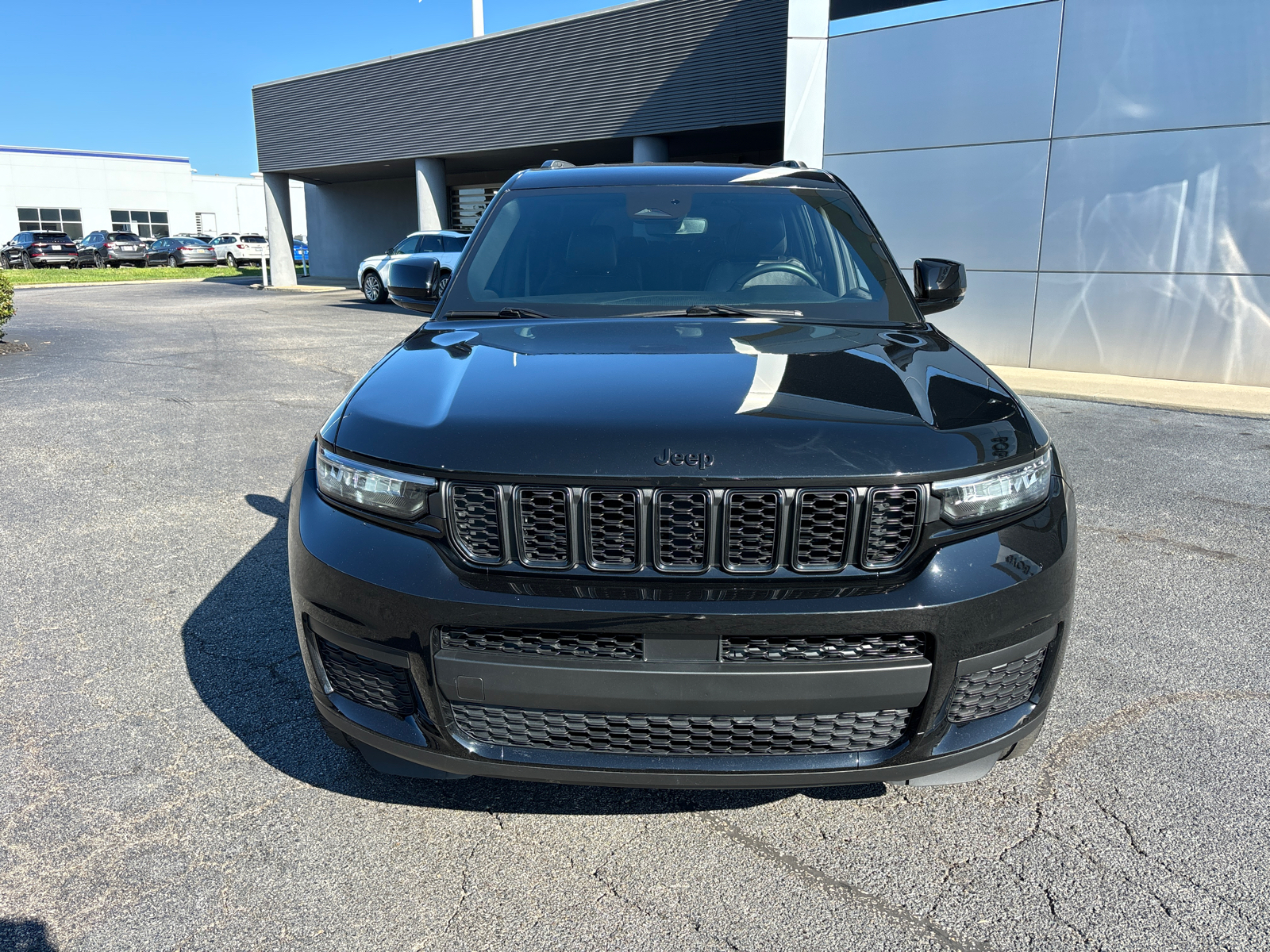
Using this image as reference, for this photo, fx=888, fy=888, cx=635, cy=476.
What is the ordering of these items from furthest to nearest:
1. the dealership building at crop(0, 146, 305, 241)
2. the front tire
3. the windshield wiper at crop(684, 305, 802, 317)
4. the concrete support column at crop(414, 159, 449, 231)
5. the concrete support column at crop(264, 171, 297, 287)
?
the dealership building at crop(0, 146, 305, 241) < the concrete support column at crop(264, 171, 297, 287) < the concrete support column at crop(414, 159, 449, 231) < the front tire < the windshield wiper at crop(684, 305, 802, 317)

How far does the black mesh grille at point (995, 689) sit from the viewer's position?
6.54 feet

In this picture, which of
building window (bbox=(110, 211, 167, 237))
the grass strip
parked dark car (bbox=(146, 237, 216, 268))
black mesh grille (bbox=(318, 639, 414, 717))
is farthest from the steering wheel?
building window (bbox=(110, 211, 167, 237))

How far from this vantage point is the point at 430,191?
2453 cm

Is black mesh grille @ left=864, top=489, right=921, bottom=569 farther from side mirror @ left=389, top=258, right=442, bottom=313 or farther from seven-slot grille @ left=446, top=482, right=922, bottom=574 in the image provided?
side mirror @ left=389, top=258, right=442, bottom=313

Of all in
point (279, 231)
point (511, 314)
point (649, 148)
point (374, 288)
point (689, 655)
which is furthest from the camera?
point (279, 231)

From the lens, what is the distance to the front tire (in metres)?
21.0

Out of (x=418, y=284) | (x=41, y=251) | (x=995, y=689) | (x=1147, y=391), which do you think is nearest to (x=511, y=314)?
(x=418, y=284)

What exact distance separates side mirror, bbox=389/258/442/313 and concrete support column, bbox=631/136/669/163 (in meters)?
16.3

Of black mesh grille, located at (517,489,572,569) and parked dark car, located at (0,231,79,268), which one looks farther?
parked dark car, located at (0,231,79,268)

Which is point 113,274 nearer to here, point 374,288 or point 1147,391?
point 374,288

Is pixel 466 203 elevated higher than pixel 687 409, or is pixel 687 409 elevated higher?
pixel 466 203

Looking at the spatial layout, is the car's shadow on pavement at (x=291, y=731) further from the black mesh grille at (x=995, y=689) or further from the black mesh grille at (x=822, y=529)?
the black mesh grille at (x=822, y=529)

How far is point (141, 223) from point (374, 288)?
48716mm

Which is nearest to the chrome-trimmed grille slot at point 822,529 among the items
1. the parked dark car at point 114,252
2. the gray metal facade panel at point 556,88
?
the gray metal facade panel at point 556,88
